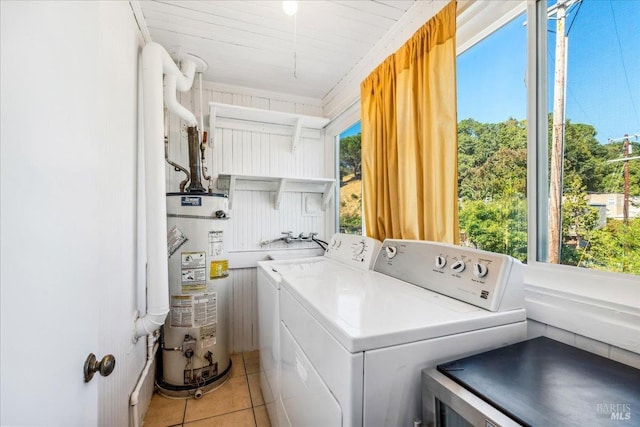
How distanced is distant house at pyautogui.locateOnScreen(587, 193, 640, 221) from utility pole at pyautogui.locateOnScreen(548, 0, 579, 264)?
12 centimetres

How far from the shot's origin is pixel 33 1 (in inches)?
19.0

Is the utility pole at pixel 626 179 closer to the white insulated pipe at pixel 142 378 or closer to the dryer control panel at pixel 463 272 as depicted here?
the dryer control panel at pixel 463 272

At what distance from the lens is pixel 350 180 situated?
2668 mm

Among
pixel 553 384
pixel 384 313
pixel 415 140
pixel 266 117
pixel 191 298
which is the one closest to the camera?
pixel 553 384

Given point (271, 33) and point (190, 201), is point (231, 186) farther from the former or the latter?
point (271, 33)

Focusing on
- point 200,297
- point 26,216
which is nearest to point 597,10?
point 26,216

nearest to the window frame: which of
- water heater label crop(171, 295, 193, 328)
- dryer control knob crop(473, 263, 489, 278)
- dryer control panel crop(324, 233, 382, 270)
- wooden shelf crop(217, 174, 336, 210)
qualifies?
dryer control knob crop(473, 263, 489, 278)

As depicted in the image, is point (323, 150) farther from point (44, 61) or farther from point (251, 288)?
point (44, 61)

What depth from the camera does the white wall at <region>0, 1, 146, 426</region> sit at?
1.42 feet

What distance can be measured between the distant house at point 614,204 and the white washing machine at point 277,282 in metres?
0.92

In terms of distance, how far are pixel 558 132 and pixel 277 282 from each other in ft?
4.56

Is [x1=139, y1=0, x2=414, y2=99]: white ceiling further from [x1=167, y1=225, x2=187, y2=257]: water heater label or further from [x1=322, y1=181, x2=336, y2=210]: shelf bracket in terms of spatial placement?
[x1=167, y1=225, x2=187, y2=257]: water heater label

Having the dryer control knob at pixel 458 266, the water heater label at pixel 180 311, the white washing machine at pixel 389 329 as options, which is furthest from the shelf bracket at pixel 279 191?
the dryer control knob at pixel 458 266

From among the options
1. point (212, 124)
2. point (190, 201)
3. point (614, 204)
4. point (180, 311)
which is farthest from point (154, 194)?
point (614, 204)
